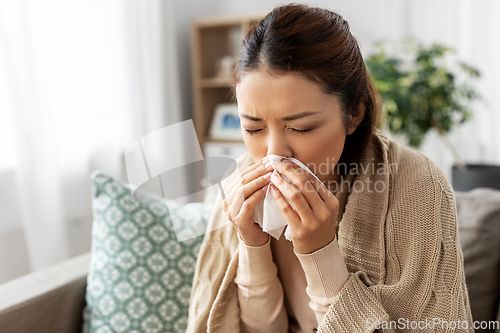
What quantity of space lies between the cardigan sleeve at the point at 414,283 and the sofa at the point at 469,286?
226 millimetres

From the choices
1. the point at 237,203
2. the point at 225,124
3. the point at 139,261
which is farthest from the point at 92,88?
the point at 237,203

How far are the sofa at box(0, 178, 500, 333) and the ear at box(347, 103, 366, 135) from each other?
0.46 metres

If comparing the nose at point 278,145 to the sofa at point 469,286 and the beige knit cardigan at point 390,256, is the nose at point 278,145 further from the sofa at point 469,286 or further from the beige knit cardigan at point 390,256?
the sofa at point 469,286

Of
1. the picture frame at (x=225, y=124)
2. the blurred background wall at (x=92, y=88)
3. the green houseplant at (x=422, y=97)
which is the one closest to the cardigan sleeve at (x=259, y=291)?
the blurred background wall at (x=92, y=88)

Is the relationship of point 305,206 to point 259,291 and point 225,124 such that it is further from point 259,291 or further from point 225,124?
point 225,124

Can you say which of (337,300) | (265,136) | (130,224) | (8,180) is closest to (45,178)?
(8,180)

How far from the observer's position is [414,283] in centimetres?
88

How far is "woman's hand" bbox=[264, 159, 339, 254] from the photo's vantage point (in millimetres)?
819

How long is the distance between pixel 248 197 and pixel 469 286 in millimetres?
691

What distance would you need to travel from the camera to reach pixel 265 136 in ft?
2.85

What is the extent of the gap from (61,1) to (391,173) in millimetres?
1911

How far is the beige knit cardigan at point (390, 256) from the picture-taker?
856 millimetres

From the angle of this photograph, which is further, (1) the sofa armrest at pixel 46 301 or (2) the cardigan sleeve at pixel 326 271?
(1) the sofa armrest at pixel 46 301

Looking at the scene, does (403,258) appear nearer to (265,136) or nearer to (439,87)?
(265,136)
